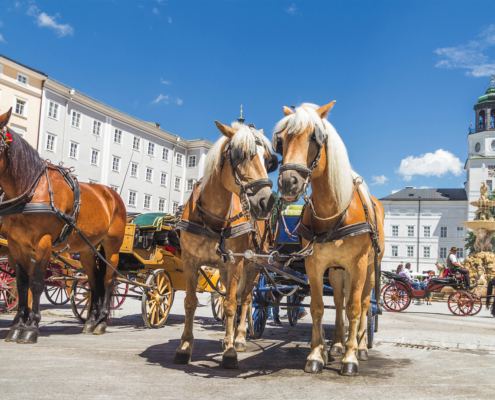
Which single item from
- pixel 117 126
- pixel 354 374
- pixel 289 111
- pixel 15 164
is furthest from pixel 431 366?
pixel 117 126

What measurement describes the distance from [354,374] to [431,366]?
1210 mm

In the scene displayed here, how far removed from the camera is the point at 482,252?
76.6 feet

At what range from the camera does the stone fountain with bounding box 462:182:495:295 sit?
2220 cm

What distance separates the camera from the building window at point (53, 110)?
35.3 metres

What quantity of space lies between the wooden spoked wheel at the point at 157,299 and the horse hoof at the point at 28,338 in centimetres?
208

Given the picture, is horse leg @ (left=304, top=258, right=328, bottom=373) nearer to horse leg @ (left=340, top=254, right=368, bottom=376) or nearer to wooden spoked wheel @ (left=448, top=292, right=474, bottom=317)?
horse leg @ (left=340, top=254, right=368, bottom=376)

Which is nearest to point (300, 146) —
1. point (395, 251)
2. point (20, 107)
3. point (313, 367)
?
point (313, 367)

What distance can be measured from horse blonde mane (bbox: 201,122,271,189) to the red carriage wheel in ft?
42.1

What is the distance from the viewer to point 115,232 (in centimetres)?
729

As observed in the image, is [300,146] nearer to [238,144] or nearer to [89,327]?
[238,144]

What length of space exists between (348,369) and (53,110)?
1421 inches

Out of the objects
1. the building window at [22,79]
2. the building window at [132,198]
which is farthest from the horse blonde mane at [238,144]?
the building window at [132,198]

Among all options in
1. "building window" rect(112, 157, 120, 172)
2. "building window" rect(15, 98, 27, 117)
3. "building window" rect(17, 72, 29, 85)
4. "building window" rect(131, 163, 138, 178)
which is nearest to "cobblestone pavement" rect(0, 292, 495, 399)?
"building window" rect(15, 98, 27, 117)

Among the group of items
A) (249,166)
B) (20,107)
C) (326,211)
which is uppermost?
(20,107)
